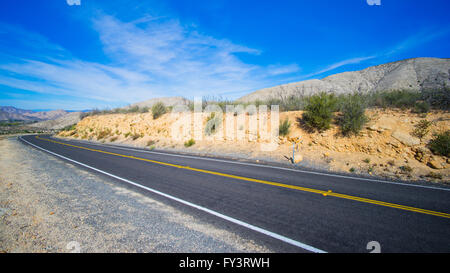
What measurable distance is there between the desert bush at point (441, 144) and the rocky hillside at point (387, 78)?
20.4 m

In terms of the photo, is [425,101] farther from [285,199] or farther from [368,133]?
[285,199]

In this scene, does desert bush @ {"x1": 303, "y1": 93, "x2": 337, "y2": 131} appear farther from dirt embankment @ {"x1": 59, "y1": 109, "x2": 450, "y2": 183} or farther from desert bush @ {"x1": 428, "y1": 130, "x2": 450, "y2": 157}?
desert bush @ {"x1": 428, "y1": 130, "x2": 450, "y2": 157}

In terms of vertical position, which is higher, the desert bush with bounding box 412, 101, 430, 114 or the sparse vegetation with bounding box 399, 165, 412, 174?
the desert bush with bounding box 412, 101, 430, 114

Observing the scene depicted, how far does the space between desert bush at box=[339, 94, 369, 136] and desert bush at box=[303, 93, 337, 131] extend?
671 mm

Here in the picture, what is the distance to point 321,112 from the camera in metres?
10.8

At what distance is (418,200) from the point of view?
4449 mm

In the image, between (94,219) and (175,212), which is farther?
(175,212)

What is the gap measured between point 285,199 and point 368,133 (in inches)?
305

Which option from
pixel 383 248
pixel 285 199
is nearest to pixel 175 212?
pixel 285 199

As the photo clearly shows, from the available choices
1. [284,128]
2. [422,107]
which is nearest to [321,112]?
[284,128]

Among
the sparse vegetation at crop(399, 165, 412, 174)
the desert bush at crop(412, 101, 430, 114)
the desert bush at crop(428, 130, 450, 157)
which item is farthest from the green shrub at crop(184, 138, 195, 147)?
the desert bush at crop(412, 101, 430, 114)

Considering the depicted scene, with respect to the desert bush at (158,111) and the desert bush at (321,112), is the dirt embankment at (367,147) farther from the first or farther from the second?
the desert bush at (158,111)

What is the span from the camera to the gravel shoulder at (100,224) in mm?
2816

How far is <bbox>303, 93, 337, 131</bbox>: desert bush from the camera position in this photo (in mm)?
10633
